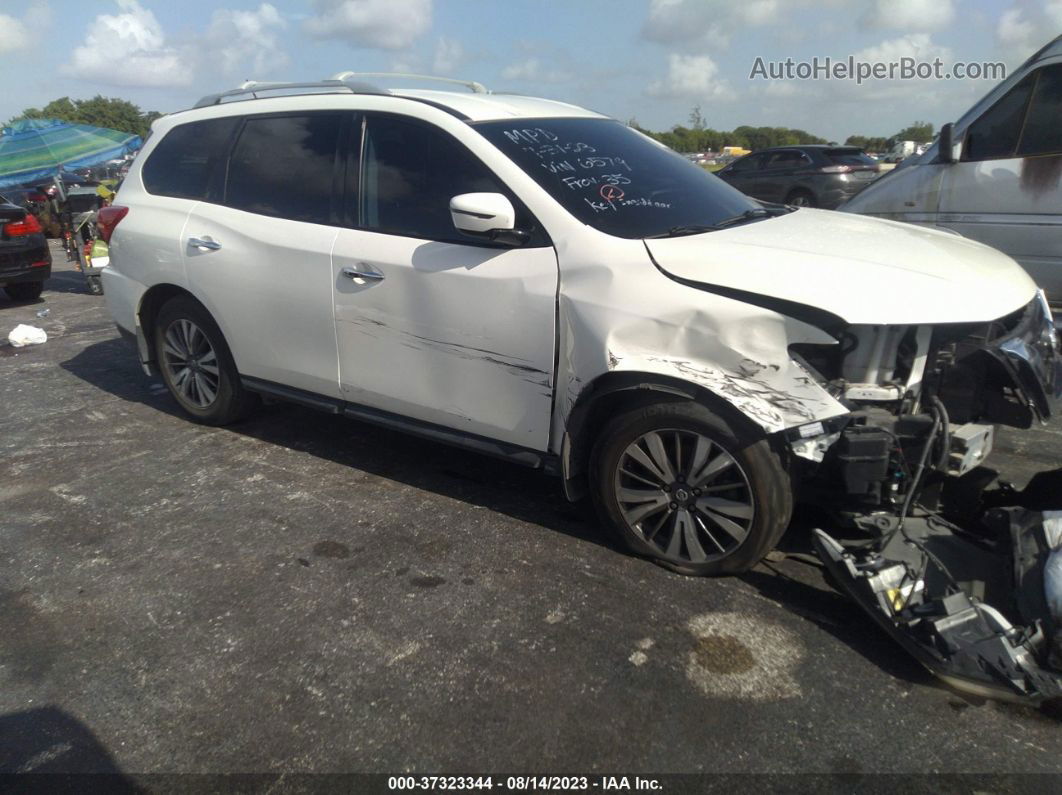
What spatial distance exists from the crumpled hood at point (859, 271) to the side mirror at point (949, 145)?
10.4ft

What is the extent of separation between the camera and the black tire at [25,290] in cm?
1027

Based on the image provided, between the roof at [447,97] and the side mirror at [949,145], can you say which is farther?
the side mirror at [949,145]

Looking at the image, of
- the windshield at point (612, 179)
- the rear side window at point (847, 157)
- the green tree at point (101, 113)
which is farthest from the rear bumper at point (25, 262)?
the green tree at point (101, 113)

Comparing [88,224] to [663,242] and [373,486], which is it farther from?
[663,242]

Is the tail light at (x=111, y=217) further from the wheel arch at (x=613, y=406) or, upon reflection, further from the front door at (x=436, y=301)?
the wheel arch at (x=613, y=406)

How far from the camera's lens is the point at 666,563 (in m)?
3.34

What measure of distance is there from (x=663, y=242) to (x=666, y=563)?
1325 millimetres

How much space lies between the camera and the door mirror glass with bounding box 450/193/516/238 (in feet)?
10.8

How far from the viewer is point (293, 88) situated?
15.0 ft

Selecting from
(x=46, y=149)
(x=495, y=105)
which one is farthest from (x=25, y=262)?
(x=46, y=149)

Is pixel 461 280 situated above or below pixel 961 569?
above

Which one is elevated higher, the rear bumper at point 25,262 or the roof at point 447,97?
the roof at point 447,97

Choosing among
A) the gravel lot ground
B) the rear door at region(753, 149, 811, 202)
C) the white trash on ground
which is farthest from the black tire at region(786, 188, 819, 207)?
the white trash on ground

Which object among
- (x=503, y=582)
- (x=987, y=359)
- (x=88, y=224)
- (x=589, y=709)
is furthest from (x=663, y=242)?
(x=88, y=224)
